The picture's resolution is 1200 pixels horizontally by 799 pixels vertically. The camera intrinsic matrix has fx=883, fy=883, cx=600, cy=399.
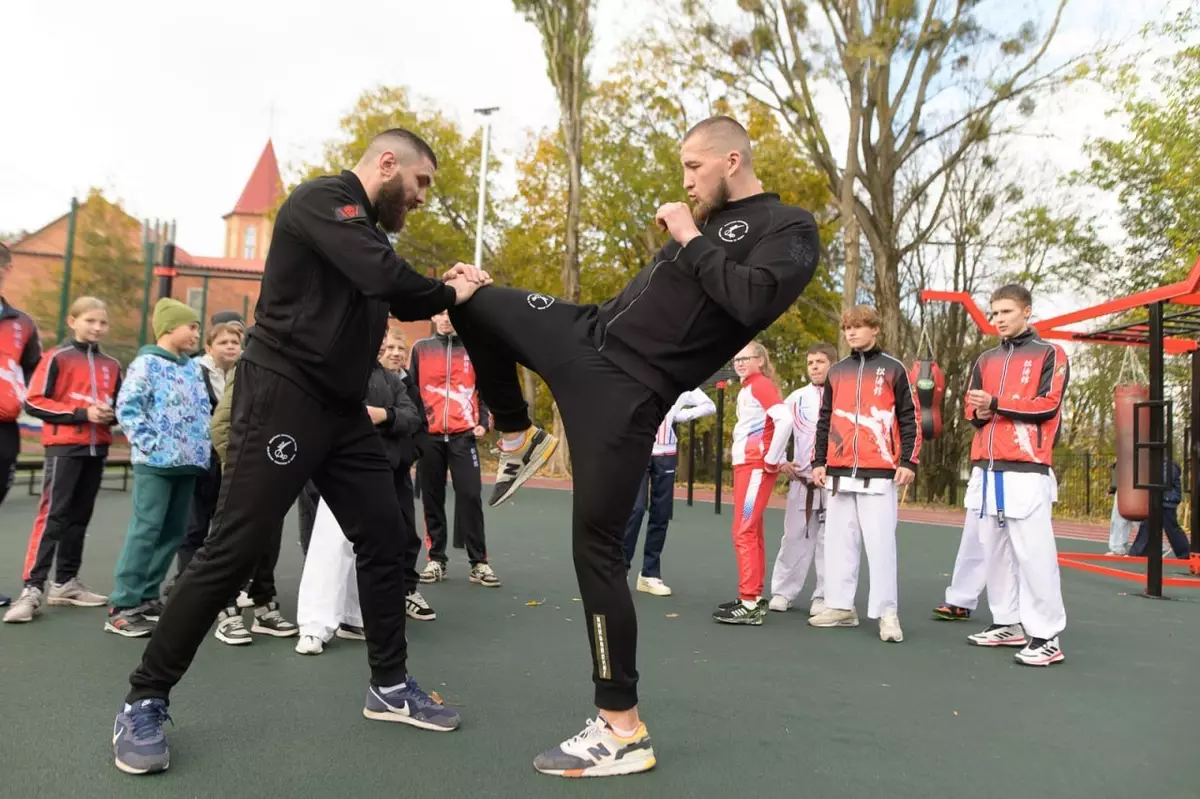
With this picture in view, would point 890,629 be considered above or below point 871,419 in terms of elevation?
below

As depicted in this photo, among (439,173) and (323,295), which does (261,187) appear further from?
(323,295)

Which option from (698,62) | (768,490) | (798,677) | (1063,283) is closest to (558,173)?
(698,62)

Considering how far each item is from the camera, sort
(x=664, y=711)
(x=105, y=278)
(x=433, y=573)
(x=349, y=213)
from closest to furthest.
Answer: (x=349, y=213), (x=664, y=711), (x=433, y=573), (x=105, y=278)

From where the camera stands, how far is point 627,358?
2.87m

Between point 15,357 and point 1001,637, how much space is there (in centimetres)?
602

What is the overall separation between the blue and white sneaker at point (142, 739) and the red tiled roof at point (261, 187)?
269 ft

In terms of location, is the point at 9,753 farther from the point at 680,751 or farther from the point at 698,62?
the point at 698,62

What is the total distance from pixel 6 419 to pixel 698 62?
18.1 metres

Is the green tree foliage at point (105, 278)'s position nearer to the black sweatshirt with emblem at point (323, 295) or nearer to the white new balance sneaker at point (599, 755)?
the black sweatshirt with emblem at point (323, 295)

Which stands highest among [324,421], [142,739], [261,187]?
[261,187]

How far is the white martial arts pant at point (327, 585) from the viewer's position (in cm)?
441

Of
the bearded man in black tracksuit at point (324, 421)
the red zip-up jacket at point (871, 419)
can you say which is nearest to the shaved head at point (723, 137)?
the bearded man in black tracksuit at point (324, 421)

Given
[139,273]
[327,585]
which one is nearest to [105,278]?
[139,273]

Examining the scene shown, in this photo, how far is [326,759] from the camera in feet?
9.17
